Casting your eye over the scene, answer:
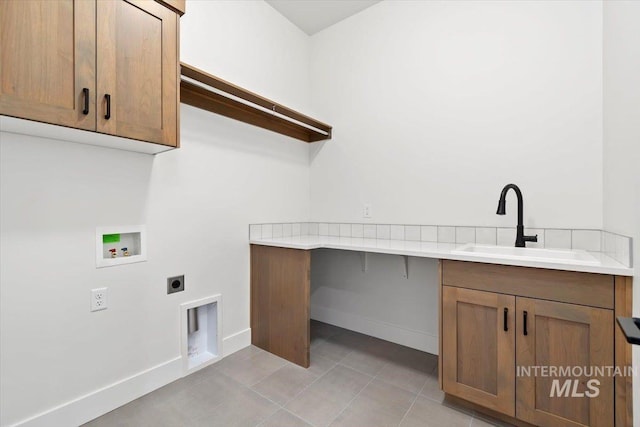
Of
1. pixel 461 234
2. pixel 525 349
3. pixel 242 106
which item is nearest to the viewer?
pixel 525 349

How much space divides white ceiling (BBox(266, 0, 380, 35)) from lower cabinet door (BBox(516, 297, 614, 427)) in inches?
100

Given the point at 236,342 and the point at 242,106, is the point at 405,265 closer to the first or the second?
the point at 236,342

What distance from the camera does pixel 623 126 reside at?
49.3 inches

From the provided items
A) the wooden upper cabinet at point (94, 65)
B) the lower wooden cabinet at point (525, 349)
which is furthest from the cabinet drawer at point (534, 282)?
the wooden upper cabinet at point (94, 65)

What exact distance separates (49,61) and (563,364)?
96.1 inches

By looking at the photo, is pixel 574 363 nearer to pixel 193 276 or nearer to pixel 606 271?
pixel 606 271

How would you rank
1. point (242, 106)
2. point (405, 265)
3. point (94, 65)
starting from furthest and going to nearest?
point (405, 265) < point (242, 106) < point (94, 65)

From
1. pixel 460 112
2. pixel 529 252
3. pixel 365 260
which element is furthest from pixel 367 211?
pixel 529 252

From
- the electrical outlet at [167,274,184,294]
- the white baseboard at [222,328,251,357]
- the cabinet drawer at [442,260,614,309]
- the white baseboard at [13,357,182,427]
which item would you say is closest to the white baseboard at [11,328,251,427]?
the white baseboard at [13,357,182,427]

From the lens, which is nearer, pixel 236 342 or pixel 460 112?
pixel 460 112

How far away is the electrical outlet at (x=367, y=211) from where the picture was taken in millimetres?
2467

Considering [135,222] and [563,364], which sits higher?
[135,222]

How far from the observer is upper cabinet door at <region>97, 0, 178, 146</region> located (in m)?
1.24

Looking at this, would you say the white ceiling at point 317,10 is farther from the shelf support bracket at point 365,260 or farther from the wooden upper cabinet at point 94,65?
the shelf support bracket at point 365,260
